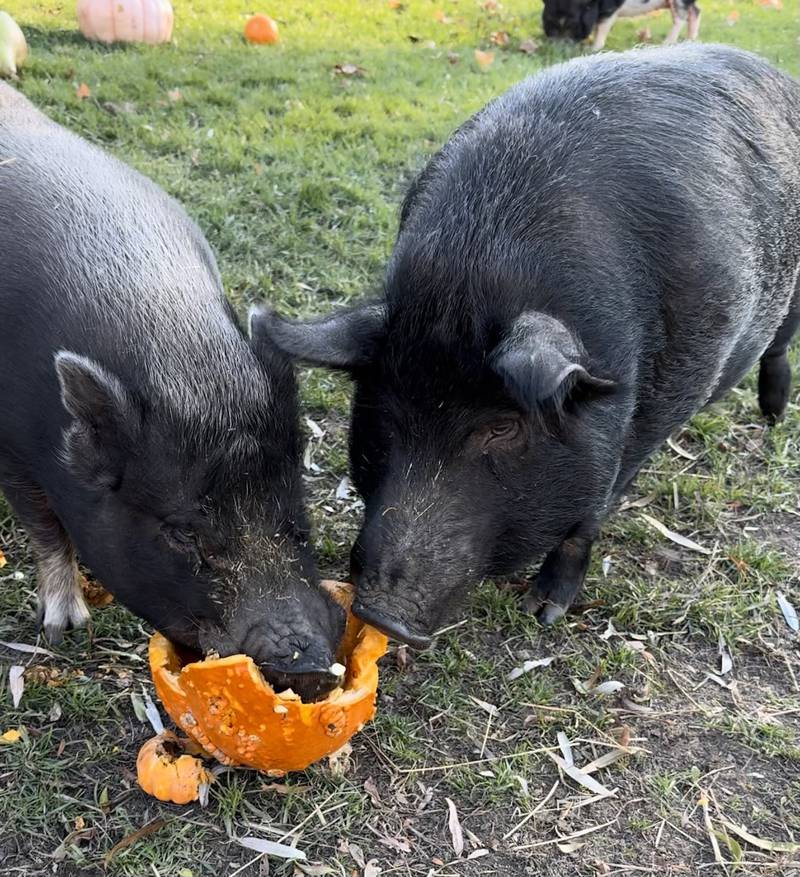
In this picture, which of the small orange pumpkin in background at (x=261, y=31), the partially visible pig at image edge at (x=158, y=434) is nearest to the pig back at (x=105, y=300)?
the partially visible pig at image edge at (x=158, y=434)

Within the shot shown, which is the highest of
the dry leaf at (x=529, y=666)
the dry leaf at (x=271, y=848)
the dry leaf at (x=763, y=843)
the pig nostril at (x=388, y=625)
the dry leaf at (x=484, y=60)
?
the dry leaf at (x=484, y=60)

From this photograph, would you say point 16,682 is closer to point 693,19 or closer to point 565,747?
point 565,747

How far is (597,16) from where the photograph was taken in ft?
42.9

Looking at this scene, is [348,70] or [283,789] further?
[348,70]

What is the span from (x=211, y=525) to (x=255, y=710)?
0.55 meters

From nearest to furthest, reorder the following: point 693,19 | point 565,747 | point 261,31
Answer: point 565,747 → point 261,31 → point 693,19

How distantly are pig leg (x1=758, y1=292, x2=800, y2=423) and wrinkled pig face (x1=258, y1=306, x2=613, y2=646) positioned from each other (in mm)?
2314

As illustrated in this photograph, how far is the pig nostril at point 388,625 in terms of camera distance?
3.04m

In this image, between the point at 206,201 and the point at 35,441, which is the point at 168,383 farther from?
the point at 206,201

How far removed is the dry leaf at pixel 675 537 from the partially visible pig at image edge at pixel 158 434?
6.60 ft

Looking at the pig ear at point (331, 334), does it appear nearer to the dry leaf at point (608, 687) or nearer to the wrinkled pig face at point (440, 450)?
the wrinkled pig face at point (440, 450)

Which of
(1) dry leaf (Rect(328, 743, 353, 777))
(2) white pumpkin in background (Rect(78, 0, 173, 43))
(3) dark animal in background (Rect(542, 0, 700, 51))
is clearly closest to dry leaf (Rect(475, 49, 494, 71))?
(3) dark animal in background (Rect(542, 0, 700, 51))

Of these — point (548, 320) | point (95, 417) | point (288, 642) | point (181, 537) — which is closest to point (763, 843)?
point (288, 642)

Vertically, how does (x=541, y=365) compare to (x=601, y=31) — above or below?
above
